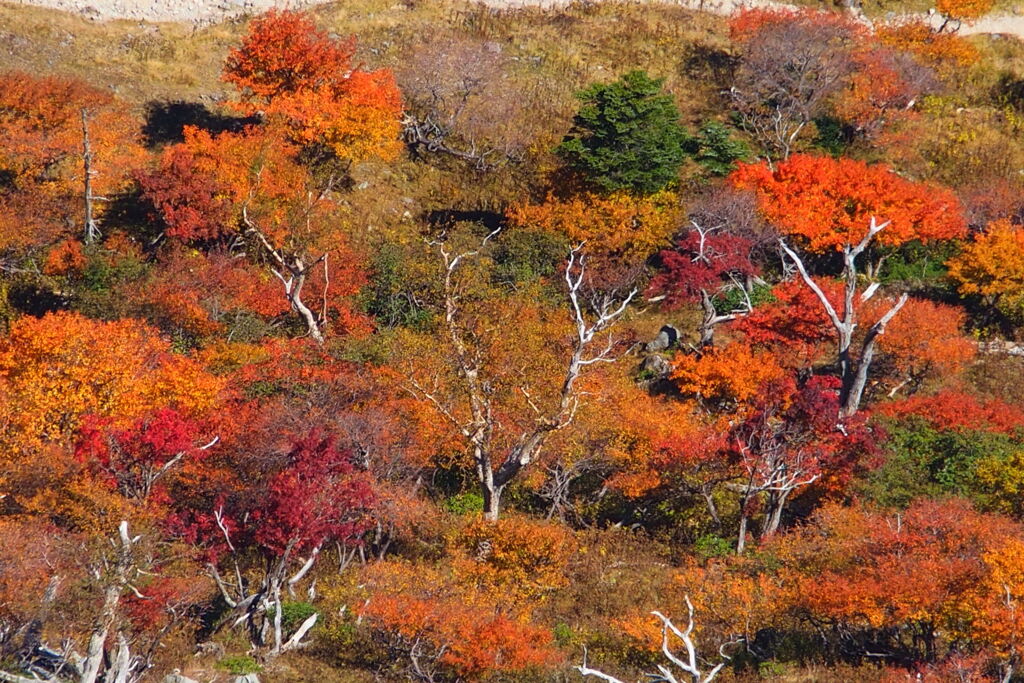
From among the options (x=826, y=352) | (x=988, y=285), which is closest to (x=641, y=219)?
(x=826, y=352)

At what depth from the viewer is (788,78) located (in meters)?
69.6

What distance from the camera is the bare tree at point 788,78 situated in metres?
68.2

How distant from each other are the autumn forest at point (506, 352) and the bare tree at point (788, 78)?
33 cm

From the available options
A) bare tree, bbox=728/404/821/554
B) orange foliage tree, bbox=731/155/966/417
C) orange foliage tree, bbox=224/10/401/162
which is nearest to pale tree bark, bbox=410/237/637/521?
bare tree, bbox=728/404/821/554

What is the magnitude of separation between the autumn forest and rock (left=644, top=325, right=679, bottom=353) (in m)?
0.18

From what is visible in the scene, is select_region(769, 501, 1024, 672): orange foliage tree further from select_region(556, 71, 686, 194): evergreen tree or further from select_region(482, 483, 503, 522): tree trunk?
select_region(556, 71, 686, 194): evergreen tree

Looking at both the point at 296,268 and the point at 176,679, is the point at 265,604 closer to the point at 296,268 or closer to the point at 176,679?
the point at 176,679

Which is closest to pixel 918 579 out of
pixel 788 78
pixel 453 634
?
pixel 453 634

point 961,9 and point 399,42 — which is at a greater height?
point 961,9

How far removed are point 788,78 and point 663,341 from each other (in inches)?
923

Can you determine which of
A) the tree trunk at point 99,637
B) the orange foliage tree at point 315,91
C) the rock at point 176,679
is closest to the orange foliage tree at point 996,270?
the orange foliage tree at point 315,91

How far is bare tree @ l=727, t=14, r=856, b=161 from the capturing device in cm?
6819

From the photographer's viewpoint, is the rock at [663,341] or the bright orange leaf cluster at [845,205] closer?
the rock at [663,341]

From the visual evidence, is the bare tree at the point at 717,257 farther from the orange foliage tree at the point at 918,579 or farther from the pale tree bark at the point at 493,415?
the orange foliage tree at the point at 918,579
